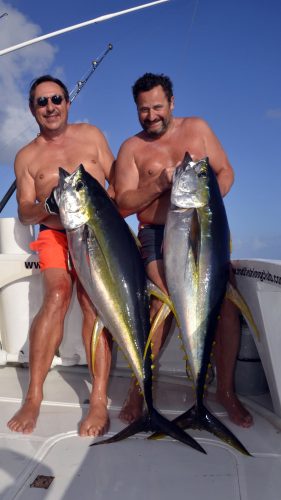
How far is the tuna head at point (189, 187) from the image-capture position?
2.48 m

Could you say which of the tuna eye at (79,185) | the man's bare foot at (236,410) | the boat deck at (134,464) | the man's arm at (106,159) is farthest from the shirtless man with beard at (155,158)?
the boat deck at (134,464)

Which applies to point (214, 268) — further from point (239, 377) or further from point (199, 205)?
point (239, 377)

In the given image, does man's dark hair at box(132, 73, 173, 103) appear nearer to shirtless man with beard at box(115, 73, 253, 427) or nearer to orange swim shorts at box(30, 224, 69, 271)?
shirtless man with beard at box(115, 73, 253, 427)

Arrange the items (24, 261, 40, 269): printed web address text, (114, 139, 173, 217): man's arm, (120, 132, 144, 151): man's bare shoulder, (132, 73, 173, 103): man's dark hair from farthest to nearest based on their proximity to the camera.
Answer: (24, 261, 40, 269): printed web address text, (120, 132, 144, 151): man's bare shoulder, (132, 73, 173, 103): man's dark hair, (114, 139, 173, 217): man's arm

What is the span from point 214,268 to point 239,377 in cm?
89

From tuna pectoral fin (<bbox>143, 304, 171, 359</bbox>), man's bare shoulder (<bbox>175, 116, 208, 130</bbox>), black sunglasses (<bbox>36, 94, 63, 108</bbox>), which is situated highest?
black sunglasses (<bbox>36, 94, 63, 108</bbox>)

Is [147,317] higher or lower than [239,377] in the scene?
higher

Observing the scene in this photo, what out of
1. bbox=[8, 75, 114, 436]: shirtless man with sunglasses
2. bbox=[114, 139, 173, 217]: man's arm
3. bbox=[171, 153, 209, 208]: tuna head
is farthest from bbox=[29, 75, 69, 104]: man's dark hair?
bbox=[171, 153, 209, 208]: tuna head

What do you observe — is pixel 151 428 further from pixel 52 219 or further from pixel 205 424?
pixel 52 219

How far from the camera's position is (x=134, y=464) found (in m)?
2.00

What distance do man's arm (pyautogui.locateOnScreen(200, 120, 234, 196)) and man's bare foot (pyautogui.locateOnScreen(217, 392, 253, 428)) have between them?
1.40 metres

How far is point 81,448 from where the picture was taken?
2145 millimetres

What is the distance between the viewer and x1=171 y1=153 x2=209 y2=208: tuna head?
97.8 inches

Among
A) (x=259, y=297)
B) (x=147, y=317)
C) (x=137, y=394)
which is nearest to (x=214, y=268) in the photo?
(x=259, y=297)
